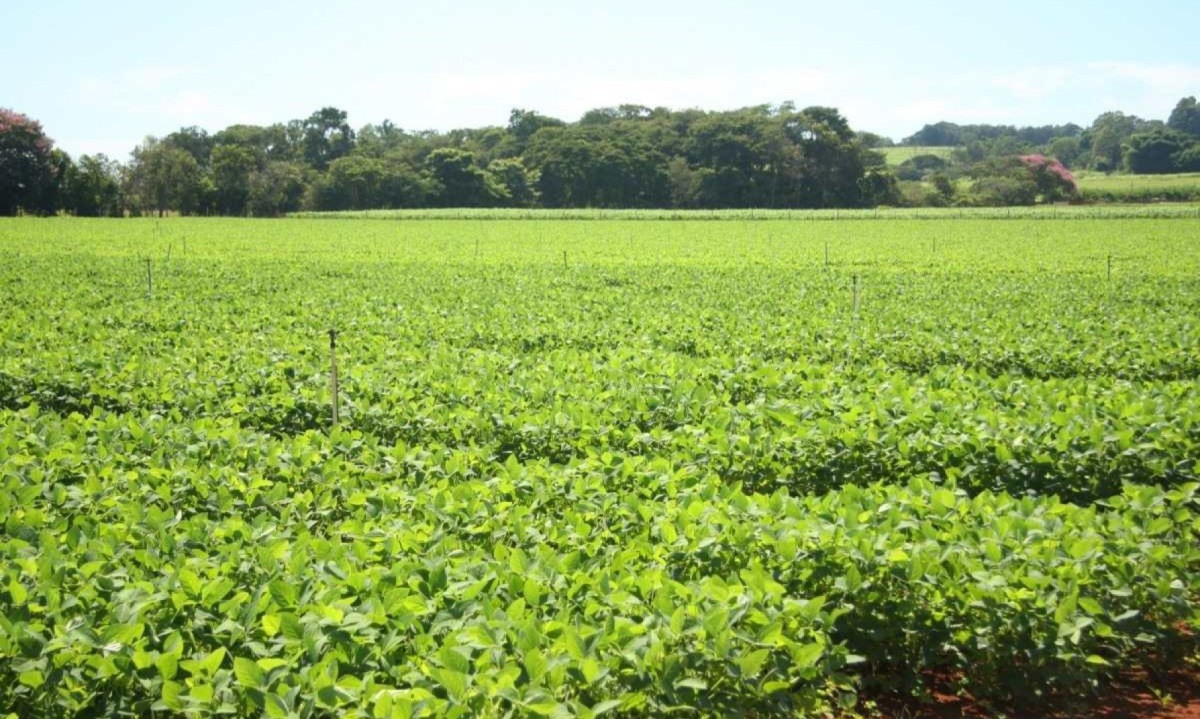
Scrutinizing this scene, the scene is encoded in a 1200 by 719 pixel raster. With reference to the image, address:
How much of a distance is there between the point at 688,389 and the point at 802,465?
190 cm

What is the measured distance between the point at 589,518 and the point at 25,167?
3348 inches

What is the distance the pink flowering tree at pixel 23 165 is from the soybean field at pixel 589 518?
7141cm

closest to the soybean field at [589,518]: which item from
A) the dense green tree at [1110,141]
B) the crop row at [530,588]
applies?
the crop row at [530,588]

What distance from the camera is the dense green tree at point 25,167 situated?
74000 mm

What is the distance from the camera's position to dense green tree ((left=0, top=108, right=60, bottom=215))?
74.0 m

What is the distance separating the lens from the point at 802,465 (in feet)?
24.6

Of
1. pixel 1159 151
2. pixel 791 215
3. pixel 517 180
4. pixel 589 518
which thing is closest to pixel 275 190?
pixel 517 180

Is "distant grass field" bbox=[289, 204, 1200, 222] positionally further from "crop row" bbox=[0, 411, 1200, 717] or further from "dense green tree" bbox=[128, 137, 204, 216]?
"crop row" bbox=[0, 411, 1200, 717]

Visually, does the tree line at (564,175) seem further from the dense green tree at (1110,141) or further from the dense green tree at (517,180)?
the dense green tree at (1110,141)

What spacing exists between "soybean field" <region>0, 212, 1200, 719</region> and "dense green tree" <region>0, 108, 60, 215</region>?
234ft

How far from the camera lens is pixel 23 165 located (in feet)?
246

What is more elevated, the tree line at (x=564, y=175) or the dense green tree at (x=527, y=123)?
the dense green tree at (x=527, y=123)

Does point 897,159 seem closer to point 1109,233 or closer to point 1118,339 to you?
point 1109,233

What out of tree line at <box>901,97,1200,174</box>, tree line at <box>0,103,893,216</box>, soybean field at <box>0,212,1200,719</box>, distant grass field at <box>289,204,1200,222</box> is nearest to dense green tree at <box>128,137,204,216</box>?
tree line at <box>0,103,893,216</box>
